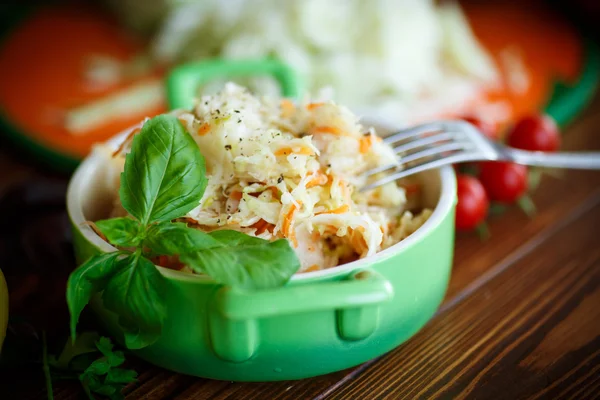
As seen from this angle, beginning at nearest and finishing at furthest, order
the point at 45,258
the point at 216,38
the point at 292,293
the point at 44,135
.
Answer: the point at 292,293
the point at 45,258
the point at 44,135
the point at 216,38

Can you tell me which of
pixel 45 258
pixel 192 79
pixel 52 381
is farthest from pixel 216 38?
pixel 52 381

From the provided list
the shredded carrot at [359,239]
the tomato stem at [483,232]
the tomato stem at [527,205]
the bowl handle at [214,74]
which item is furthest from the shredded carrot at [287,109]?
the tomato stem at [527,205]

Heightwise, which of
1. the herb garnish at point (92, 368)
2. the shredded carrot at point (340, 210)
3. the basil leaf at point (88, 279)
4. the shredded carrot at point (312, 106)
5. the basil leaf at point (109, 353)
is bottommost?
the herb garnish at point (92, 368)

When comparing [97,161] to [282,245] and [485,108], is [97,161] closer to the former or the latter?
[282,245]

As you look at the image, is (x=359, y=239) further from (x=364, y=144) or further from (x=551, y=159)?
(x=551, y=159)

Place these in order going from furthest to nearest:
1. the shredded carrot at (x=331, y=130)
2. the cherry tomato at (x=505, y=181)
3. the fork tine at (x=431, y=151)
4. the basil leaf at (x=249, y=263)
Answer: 1. the cherry tomato at (x=505, y=181)
2. the fork tine at (x=431, y=151)
3. the shredded carrot at (x=331, y=130)
4. the basil leaf at (x=249, y=263)

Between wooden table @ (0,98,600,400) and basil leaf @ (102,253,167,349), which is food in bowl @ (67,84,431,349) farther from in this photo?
wooden table @ (0,98,600,400)

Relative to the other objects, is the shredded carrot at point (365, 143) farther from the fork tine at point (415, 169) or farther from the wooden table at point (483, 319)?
the wooden table at point (483, 319)
